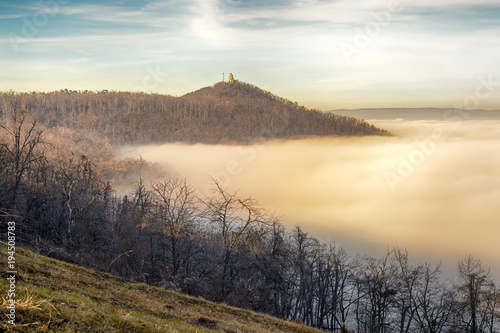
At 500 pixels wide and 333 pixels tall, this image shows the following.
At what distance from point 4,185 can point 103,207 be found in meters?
13.3

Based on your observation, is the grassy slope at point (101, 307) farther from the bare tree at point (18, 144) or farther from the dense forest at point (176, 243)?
the bare tree at point (18, 144)

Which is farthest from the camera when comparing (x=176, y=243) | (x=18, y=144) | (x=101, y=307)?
(x=176, y=243)

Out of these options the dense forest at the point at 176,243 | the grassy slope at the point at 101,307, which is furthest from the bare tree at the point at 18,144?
the grassy slope at the point at 101,307

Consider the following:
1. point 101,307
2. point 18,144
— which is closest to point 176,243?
point 18,144

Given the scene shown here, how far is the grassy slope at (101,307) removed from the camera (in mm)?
7664

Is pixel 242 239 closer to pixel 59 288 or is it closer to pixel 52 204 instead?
pixel 59 288

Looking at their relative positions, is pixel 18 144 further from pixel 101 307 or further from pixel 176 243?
pixel 101 307

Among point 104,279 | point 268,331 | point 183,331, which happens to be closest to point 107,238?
point 104,279

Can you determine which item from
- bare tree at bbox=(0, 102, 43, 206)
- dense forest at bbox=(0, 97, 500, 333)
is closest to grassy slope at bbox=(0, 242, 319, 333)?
dense forest at bbox=(0, 97, 500, 333)

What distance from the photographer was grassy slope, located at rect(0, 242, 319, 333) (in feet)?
25.1

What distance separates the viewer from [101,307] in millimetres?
10680

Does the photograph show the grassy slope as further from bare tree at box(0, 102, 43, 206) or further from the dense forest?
bare tree at box(0, 102, 43, 206)

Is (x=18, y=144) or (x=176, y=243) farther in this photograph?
(x=176, y=243)

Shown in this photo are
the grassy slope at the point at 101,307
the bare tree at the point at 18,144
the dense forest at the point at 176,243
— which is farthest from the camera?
the bare tree at the point at 18,144
